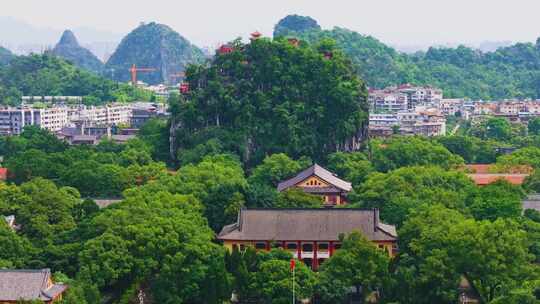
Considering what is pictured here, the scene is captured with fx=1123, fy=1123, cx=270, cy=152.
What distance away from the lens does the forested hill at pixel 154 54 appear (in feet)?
521

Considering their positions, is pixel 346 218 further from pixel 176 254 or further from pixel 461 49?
pixel 461 49

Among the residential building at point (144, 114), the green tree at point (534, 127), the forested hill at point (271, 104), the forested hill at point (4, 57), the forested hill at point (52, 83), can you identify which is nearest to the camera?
the forested hill at point (271, 104)

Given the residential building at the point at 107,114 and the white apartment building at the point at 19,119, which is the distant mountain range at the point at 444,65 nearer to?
the residential building at the point at 107,114

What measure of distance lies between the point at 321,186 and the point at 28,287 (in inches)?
797

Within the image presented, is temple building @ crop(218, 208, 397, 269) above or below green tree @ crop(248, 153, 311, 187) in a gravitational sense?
below

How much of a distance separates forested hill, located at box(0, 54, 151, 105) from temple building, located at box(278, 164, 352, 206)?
51547mm

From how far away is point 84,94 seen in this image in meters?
101

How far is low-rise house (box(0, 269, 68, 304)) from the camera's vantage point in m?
28.8

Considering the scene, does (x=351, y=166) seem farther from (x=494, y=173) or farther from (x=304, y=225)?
(x=304, y=225)

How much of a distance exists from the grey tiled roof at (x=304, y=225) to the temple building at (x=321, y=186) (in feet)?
31.8

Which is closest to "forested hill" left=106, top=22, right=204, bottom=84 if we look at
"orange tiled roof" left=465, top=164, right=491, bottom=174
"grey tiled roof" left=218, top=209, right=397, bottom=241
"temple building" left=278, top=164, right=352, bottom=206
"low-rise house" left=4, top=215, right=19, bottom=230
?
"orange tiled roof" left=465, top=164, right=491, bottom=174

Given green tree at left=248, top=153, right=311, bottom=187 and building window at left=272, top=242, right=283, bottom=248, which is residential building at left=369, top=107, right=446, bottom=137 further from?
building window at left=272, top=242, right=283, bottom=248

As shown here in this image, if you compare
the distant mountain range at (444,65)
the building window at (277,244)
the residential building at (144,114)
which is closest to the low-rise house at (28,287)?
the building window at (277,244)

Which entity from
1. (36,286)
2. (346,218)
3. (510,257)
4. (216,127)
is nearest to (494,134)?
(216,127)
